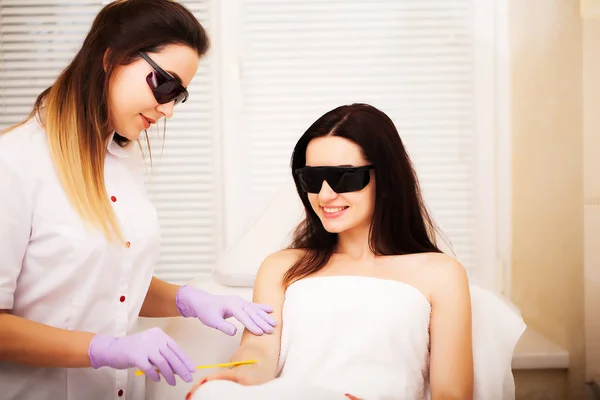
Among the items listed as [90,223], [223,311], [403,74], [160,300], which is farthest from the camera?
[403,74]

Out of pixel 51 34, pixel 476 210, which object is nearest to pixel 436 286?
pixel 476 210

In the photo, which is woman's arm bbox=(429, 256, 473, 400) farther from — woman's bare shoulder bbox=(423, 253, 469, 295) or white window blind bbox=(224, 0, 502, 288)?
white window blind bbox=(224, 0, 502, 288)

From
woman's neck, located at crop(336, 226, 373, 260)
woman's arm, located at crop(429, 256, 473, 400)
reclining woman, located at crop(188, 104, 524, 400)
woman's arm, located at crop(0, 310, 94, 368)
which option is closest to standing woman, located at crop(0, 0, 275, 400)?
woman's arm, located at crop(0, 310, 94, 368)

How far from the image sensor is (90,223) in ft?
4.17

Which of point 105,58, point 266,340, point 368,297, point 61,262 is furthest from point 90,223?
point 368,297

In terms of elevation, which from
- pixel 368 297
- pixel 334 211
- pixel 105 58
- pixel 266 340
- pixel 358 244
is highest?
pixel 105 58

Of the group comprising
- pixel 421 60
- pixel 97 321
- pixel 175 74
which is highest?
pixel 421 60

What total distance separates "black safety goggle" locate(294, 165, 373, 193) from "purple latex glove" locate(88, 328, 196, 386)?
52cm

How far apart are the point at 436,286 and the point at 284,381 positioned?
46cm

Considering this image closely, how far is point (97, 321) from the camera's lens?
1.35m

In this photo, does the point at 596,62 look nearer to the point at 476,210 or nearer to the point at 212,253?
the point at 476,210

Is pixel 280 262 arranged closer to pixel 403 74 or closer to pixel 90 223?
pixel 90 223

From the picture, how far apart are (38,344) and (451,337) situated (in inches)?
35.9

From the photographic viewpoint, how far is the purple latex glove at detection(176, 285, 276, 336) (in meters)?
1.40
